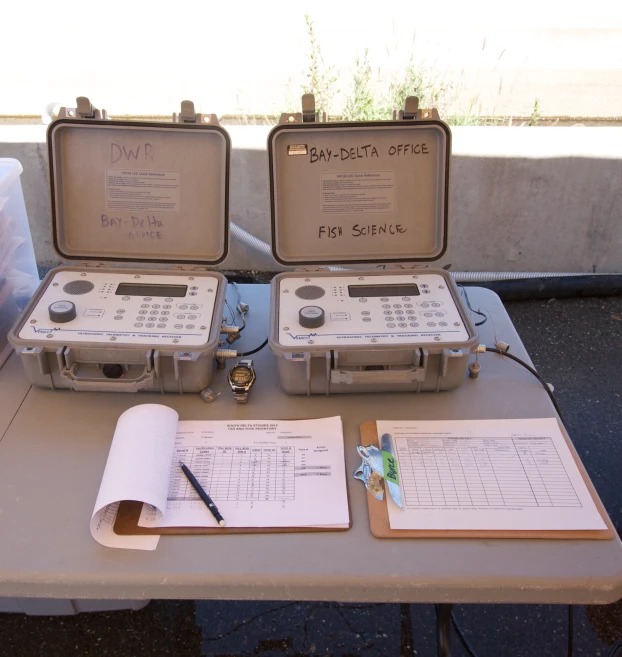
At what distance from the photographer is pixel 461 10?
4352mm

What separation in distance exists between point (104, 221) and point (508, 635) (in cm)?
125

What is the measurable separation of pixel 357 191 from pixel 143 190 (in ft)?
1.31

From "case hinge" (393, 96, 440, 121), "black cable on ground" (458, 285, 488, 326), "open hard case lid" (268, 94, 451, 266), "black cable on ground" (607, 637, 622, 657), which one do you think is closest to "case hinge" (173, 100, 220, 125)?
"open hard case lid" (268, 94, 451, 266)

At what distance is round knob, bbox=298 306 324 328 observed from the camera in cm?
100

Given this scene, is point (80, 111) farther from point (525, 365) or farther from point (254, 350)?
point (525, 365)

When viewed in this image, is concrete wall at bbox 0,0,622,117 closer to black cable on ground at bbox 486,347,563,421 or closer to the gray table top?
black cable on ground at bbox 486,347,563,421

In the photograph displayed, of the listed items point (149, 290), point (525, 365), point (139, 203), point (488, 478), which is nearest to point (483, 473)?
point (488, 478)

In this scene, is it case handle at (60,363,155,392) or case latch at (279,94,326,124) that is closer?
case handle at (60,363,155,392)

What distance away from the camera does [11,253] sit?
3.89ft

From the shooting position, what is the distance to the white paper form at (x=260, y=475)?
82 cm

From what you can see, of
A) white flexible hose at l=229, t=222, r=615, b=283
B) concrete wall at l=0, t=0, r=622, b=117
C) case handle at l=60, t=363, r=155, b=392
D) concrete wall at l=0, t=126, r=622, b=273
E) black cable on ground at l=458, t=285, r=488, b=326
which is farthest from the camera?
concrete wall at l=0, t=0, r=622, b=117

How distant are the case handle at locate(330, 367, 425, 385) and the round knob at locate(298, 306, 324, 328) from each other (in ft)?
0.28

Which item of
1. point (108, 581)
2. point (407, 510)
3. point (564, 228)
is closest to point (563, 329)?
point (564, 228)

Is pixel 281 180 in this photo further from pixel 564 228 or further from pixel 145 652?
pixel 564 228
